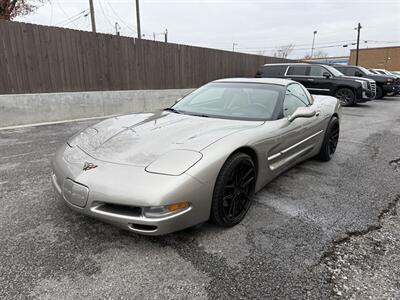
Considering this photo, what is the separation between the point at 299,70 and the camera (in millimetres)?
11766

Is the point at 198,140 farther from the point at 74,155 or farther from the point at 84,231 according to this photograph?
the point at 84,231

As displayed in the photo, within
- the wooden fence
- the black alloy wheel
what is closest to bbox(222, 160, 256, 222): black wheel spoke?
the black alloy wheel

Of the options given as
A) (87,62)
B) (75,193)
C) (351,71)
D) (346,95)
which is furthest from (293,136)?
(351,71)

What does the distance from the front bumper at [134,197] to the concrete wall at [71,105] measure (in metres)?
5.95

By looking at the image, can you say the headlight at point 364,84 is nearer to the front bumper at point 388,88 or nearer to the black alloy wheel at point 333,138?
the front bumper at point 388,88

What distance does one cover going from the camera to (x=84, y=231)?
2289 mm

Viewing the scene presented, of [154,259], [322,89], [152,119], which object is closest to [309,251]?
[154,259]

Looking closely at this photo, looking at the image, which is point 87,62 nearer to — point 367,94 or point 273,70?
point 273,70

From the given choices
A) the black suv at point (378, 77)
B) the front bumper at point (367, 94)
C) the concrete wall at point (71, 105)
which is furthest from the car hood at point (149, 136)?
the black suv at point (378, 77)

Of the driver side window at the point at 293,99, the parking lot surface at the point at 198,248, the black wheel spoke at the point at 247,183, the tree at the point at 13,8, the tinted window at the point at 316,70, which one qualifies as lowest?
the parking lot surface at the point at 198,248

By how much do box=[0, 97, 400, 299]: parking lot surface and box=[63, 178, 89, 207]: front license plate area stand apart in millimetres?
357

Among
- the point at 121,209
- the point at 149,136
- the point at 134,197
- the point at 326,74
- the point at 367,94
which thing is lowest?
the point at 121,209

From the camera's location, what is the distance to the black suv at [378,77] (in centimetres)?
1388

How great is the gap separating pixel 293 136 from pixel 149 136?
1646 millimetres
